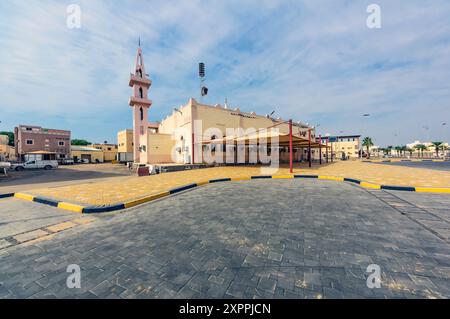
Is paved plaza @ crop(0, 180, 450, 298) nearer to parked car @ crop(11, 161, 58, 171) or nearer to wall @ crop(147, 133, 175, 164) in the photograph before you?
wall @ crop(147, 133, 175, 164)

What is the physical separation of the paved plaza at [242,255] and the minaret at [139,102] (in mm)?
26274

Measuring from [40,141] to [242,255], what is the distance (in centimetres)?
5706

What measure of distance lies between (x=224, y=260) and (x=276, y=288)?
94 centimetres

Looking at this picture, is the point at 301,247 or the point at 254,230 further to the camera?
the point at 254,230

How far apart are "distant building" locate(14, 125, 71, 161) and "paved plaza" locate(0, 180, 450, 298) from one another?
46663mm

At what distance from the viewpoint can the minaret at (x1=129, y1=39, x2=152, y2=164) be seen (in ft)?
96.6

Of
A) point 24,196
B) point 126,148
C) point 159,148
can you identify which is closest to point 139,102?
point 159,148

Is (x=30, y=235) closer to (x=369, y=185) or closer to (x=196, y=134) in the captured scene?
(x=369, y=185)

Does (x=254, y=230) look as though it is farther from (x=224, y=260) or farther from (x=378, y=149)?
(x=378, y=149)

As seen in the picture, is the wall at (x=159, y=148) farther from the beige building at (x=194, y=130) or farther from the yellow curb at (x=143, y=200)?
the yellow curb at (x=143, y=200)

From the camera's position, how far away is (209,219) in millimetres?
4770

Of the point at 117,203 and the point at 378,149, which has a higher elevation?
the point at 378,149

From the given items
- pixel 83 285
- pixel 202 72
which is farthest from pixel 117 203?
pixel 202 72
